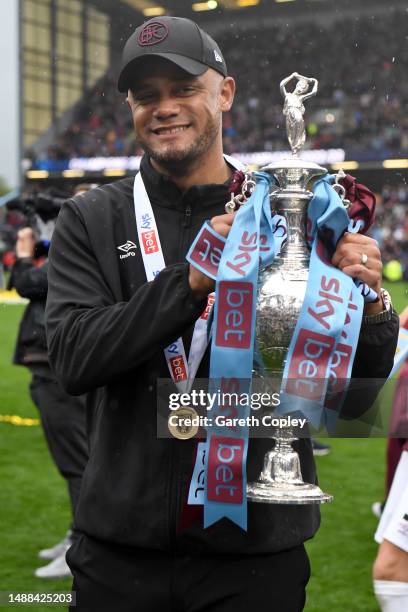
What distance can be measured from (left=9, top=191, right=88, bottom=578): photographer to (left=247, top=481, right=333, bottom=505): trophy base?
2337mm

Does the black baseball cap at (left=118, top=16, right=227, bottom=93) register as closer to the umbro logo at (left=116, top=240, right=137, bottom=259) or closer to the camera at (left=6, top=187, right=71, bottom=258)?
the umbro logo at (left=116, top=240, right=137, bottom=259)

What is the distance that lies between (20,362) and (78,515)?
273 centimetres

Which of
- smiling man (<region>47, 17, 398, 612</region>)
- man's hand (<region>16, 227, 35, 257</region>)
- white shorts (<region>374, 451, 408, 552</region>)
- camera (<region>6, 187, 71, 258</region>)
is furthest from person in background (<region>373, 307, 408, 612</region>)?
man's hand (<region>16, 227, 35, 257</region>)

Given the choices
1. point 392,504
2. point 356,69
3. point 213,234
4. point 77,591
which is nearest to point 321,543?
point 392,504

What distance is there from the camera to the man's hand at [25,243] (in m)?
4.44

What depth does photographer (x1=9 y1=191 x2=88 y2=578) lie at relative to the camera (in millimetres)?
3969

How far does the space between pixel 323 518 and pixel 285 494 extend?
355cm

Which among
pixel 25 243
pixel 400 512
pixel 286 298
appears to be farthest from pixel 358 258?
pixel 25 243

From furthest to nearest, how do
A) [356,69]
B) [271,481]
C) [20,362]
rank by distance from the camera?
[356,69] < [20,362] < [271,481]

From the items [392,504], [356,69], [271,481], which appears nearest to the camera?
[271,481]

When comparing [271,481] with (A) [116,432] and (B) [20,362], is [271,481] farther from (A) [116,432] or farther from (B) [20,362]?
(B) [20,362]

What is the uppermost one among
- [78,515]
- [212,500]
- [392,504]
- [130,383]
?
[130,383]

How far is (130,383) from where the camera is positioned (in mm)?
1728

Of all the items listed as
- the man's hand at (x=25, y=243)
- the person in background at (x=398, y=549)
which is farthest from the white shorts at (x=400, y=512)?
the man's hand at (x=25, y=243)
